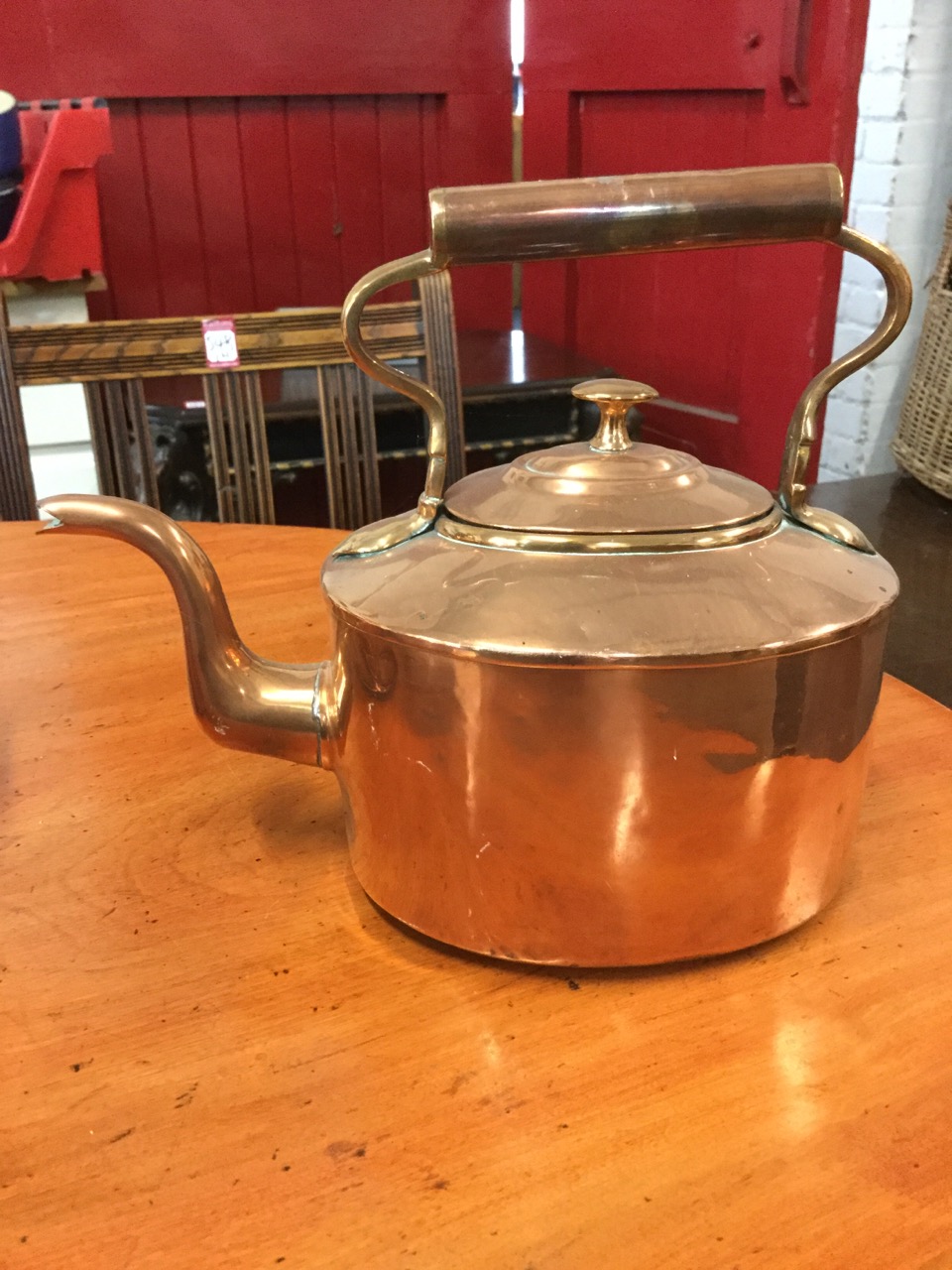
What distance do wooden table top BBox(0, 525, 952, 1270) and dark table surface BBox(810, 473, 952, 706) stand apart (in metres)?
0.53

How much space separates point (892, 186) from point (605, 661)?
1.69 m

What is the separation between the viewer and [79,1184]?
39 cm

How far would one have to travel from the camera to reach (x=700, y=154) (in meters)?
2.18

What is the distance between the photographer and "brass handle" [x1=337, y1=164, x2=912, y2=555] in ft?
1.51

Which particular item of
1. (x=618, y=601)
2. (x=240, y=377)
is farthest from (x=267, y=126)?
(x=618, y=601)

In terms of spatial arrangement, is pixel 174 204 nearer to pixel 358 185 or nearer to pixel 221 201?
pixel 221 201

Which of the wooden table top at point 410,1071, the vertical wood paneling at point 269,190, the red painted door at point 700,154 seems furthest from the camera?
the vertical wood paneling at point 269,190

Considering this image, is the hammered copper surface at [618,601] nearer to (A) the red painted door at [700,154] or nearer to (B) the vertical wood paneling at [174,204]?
(A) the red painted door at [700,154]

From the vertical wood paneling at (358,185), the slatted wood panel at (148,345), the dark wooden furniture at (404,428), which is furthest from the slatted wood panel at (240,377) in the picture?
the vertical wood paneling at (358,185)

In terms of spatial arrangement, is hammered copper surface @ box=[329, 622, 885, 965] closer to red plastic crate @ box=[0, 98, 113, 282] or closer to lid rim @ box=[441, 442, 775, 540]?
lid rim @ box=[441, 442, 775, 540]

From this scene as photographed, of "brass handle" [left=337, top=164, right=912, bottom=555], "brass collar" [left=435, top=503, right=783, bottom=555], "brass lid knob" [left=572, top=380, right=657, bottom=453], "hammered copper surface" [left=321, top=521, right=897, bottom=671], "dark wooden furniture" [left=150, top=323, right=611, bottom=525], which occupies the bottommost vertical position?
"dark wooden furniture" [left=150, top=323, right=611, bottom=525]

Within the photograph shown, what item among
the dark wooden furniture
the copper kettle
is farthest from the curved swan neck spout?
the dark wooden furniture

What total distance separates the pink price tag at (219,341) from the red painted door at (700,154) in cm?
118

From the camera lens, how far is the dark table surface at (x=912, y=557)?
3.74 ft
